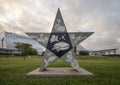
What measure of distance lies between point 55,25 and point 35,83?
5.68 m

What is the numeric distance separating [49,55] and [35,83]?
3983mm

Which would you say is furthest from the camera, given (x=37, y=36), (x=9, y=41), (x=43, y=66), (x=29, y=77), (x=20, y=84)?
(x=9, y=41)

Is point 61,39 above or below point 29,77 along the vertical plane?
above

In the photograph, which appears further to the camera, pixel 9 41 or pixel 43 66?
pixel 9 41

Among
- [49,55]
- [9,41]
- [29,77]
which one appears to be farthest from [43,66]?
[9,41]

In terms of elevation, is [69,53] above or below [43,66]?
above

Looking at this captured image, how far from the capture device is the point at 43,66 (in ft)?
37.6

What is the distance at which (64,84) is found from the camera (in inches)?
295

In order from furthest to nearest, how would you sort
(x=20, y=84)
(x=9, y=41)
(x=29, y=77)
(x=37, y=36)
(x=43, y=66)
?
(x=9, y=41)
(x=37, y=36)
(x=43, y=66)
(x=29, y=77)
(x=20, y=84)

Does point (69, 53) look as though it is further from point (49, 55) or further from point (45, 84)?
point (45, 84)

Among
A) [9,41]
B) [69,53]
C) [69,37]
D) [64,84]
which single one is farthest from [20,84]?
[9,41]

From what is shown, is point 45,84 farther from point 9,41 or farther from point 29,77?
point 9,41

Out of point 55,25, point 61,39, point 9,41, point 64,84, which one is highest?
point 9,41

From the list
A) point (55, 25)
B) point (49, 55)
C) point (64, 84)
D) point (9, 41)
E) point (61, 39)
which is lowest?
point (64, 84)
